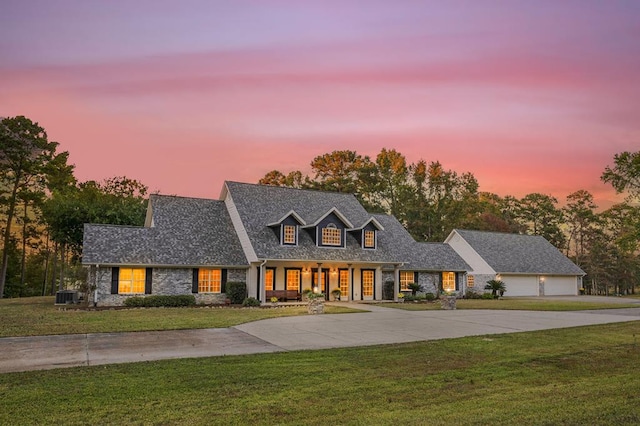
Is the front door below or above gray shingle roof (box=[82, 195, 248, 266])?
below

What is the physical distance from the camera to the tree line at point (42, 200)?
125ft

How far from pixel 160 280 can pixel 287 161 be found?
32502 millimetres

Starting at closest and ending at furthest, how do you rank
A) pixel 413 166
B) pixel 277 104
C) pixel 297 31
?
1. pixel 297 31
2. pixel 277 104
3. pixel 413 166

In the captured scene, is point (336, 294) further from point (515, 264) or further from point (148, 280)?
point (515, 264)

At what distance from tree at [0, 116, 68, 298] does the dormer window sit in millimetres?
28926

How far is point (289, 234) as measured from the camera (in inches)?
1202

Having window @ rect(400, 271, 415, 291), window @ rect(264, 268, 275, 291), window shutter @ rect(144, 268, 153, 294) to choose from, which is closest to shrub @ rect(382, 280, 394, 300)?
window @ rect(400, 271, 415, 291)

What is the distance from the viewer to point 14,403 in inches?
281

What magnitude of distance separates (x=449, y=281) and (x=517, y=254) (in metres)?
12.7

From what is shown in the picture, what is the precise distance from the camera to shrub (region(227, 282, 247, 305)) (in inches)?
1112

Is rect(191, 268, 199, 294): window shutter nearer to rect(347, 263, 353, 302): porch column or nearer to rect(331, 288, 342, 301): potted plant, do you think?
rect(331, 288, 342, 301): potted plant

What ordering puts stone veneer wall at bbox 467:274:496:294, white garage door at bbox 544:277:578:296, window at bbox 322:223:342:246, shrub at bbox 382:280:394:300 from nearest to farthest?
window at bbox 322:223:342:246, shrub at bbox 382:280:394:300, stone veneer wall at bbox 467:274:496:294, white garage door at bbox 544:277:578:296

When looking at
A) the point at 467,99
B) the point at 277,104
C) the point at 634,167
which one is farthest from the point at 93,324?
the point at 634,167

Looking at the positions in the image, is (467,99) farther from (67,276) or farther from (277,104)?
(67,276)
